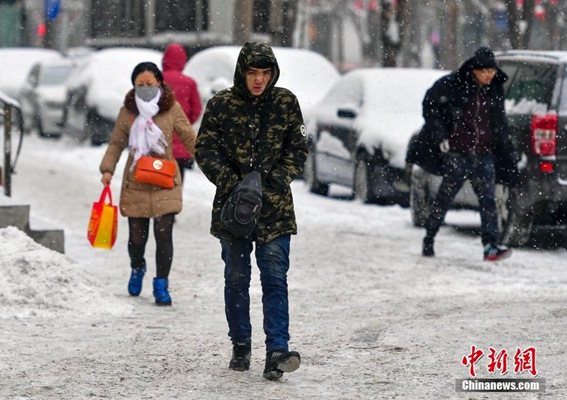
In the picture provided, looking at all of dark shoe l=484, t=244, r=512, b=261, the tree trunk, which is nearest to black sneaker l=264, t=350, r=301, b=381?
dark shoe l=484, t=244, r=512, b=261

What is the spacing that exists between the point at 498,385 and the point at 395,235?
7.27 meters

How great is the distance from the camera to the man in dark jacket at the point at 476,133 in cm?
1247

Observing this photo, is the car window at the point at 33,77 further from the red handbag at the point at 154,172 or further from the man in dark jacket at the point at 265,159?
the man in dark jacket at the point at 265,159

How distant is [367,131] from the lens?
17000mm

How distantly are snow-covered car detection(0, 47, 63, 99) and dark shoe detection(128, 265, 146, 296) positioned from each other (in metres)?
22.4

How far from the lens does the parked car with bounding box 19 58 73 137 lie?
29.9 meters

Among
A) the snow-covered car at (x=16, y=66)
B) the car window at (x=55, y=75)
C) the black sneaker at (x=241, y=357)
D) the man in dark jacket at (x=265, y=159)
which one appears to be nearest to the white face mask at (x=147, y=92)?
the man in dark jacket at (x=265, y=159)

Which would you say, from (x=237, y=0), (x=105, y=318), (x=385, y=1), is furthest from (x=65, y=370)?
(x=237, y=0)

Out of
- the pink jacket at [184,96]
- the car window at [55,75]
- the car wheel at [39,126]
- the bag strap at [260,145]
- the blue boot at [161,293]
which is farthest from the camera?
the car window at [55,75]

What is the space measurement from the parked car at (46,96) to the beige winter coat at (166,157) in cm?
1887

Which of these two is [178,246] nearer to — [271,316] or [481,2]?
[271,316]

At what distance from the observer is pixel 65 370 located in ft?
25.5

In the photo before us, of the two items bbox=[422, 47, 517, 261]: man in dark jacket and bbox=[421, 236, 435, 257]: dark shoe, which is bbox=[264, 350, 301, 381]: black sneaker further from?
bbox=[421, 236, 435, 257]: dark shoe

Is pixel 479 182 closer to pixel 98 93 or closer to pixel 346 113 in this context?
pixel 346 113
